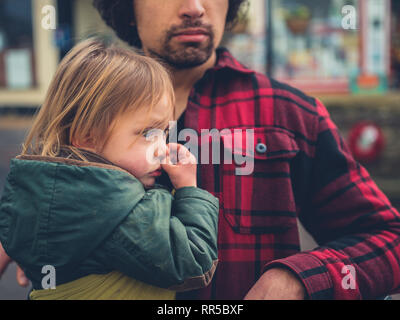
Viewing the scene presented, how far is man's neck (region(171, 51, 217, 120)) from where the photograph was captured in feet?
5.78

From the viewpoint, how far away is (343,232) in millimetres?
1541

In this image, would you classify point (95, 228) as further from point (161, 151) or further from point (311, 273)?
point (311, 273)

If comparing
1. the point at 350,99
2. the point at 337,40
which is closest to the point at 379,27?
the point at 337,40

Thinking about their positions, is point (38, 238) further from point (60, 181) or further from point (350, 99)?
point (350, 99)

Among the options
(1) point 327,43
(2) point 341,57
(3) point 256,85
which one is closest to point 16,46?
(1) point 327,43

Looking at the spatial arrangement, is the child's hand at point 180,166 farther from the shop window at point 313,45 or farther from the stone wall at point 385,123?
the shop window at point 313,45

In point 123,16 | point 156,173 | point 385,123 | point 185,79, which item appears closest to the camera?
point 156,173

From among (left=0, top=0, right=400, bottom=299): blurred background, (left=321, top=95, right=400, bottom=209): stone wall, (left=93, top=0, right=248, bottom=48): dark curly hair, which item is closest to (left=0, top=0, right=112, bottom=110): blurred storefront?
(left=0, top=0, right=400, bottom=299): blurred background

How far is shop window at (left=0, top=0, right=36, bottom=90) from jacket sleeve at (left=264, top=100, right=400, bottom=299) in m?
8.80

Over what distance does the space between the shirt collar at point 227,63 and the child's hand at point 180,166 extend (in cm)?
44

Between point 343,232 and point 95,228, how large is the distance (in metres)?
0.82

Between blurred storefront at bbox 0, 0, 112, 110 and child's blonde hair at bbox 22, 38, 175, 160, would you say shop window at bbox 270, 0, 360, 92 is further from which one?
child's blonde hair at bbox 22, 38, 175, 160

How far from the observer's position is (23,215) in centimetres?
124

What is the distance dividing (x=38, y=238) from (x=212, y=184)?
56cm
